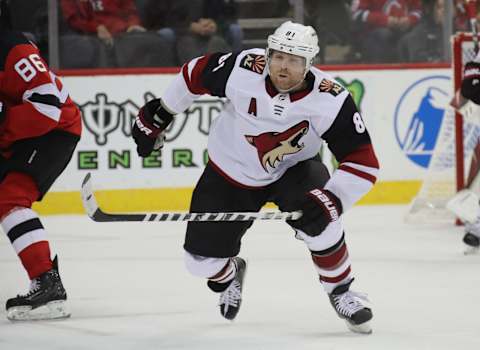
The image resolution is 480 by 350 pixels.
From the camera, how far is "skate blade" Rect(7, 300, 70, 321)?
3941 millimetres

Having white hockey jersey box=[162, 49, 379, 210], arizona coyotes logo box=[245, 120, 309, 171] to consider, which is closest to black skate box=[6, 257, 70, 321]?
white hockey jersey box=[162, 49, 379, 210]

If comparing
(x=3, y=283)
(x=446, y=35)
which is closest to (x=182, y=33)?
(x=446, y=35)

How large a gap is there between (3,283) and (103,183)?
201 cm

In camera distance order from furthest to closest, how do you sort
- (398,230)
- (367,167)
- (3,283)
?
(398,230) → (3,283) → (367,167)

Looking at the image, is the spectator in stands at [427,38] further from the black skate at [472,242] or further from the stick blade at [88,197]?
the stick blade at [88,197]

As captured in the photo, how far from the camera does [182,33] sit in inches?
275

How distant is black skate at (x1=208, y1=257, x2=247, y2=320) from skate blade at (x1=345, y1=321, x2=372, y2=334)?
384mm

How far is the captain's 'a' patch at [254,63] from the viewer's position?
3676mm

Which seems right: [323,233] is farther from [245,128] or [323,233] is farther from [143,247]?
[143,247]

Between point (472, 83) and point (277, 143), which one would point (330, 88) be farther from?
point (472, 83)

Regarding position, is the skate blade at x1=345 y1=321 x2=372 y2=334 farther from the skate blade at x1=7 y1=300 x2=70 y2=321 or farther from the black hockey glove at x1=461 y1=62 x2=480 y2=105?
the black hockey glove at x1=461 y1=62 x2=480 y2=105

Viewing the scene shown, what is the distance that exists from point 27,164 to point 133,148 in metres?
2.69

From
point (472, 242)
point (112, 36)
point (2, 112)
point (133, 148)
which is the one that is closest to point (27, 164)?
point (2, 112)

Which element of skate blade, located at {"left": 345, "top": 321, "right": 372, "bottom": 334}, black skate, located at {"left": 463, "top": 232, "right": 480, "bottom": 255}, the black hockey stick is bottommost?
black skate, located at {"left": 463, "top": 232, "right": 480, "bottom": 255}
